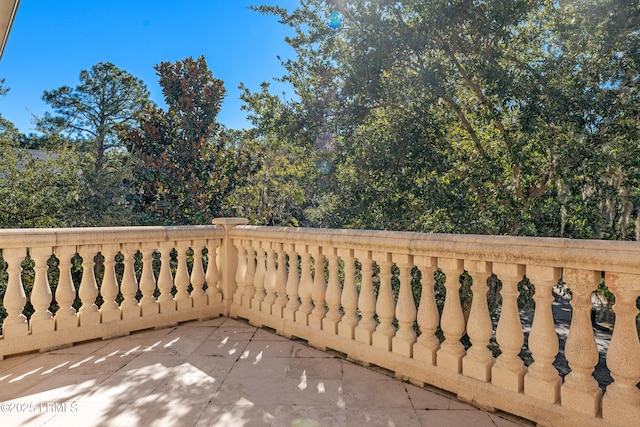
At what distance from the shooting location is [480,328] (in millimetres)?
2230

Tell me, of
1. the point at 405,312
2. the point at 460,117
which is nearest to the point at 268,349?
the point at 405,312

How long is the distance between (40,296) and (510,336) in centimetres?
347

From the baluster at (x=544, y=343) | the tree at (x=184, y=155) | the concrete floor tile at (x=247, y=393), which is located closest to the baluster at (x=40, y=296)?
the concrete floor tile at (x=247, y=393)

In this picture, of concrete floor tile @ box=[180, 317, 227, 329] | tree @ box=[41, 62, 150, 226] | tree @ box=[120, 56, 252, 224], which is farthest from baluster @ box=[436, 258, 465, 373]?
tree @ box=[41, 62, 150, 226]

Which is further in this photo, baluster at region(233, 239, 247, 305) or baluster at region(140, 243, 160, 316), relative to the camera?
baluster at region(233, 239, 247, 305)

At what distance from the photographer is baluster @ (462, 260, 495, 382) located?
87.3 inches

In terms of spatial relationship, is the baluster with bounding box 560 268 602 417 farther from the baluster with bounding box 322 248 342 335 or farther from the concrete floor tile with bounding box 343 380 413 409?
the baluster with bounding box 322 248 342 335

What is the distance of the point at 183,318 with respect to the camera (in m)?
3.85

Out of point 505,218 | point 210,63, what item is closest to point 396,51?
point 505,218

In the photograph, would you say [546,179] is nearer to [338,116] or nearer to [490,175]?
[490,175]

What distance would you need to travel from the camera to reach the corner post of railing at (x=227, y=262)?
4.09 metres

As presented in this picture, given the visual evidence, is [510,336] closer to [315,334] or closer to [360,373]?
[360,373]

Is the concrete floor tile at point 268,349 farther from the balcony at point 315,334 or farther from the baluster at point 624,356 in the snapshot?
the baluster at point 624,356

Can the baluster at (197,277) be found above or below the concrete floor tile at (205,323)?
above
